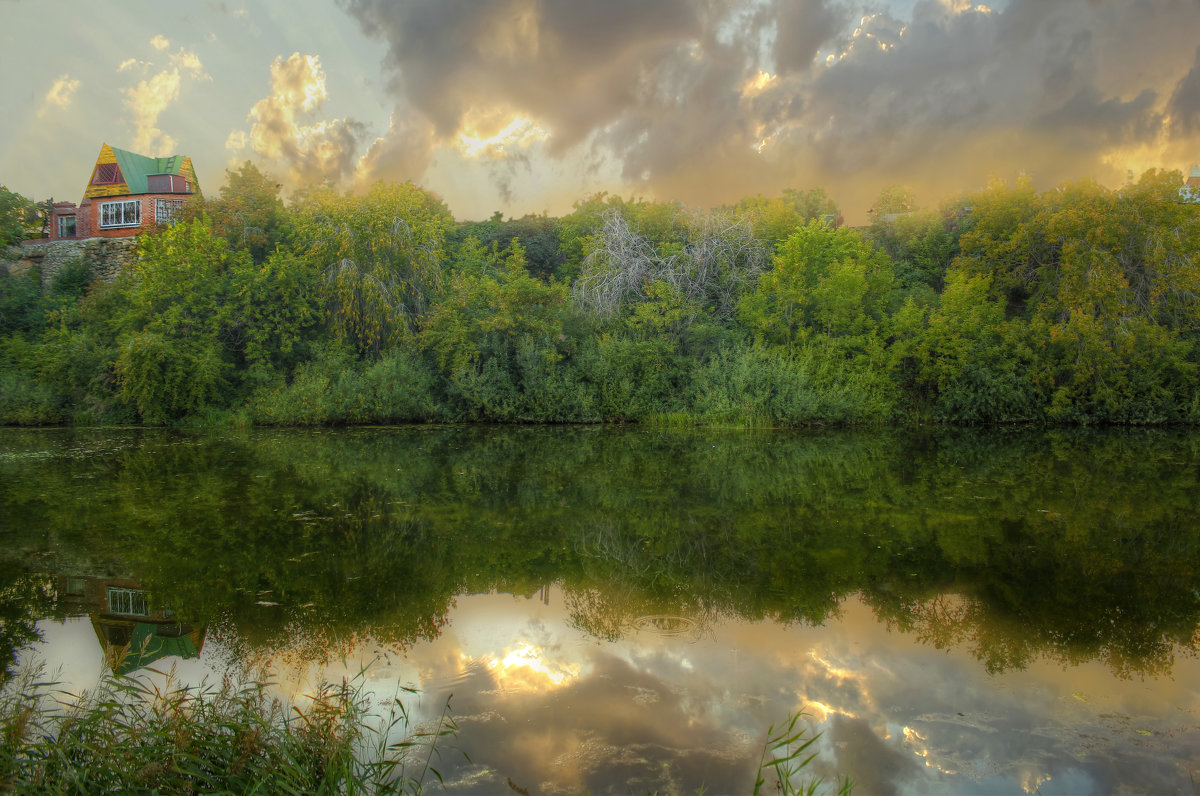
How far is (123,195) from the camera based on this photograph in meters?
38.2

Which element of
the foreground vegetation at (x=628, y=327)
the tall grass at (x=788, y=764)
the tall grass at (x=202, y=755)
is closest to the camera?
the tall grass at (x=202, y=755)

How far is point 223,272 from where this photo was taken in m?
23.8

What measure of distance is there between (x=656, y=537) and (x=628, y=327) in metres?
16.0

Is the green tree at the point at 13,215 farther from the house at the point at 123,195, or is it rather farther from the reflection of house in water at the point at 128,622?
Answer: the reflection of house in water at the point at 128,622

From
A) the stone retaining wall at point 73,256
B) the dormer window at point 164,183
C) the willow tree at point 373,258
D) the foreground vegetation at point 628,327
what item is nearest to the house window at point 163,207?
the dormer window at point 164,183

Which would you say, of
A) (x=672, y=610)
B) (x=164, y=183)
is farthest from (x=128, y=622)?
(x=164, y=183)

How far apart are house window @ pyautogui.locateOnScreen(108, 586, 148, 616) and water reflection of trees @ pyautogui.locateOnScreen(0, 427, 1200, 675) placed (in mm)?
170

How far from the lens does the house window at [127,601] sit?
19.4 ft

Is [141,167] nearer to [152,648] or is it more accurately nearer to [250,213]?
[250,213]

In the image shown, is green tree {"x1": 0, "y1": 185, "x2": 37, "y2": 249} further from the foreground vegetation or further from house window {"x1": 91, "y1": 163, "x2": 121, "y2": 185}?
the foreground vegetation

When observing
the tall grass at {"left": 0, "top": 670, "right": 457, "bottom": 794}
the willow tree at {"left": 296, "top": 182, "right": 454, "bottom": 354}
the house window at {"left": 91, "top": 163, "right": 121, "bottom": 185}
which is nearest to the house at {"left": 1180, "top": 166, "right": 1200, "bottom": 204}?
the willow tree at {"left": 296, "top": 182, "right": 454, "bottom": 354}

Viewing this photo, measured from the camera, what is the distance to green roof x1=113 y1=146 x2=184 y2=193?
3884 cm

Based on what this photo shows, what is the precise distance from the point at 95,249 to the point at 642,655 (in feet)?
114

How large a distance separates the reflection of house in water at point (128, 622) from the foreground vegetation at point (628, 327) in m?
15.5
